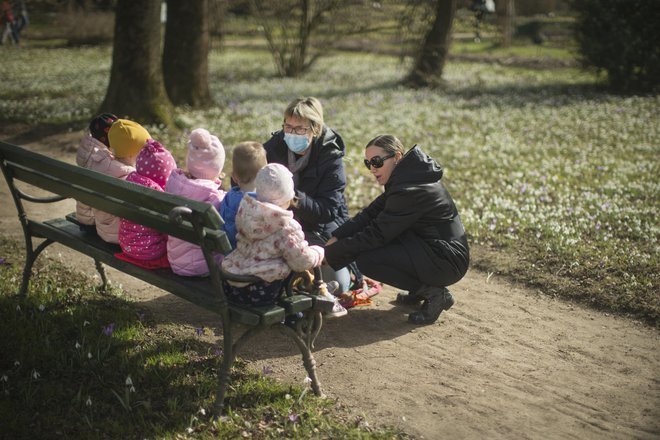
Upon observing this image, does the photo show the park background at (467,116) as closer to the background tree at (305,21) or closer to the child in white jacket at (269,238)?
the background tree at (305,21)

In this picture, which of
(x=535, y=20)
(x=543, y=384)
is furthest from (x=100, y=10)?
(x=543, y=384)

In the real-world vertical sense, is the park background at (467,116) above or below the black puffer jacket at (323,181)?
below

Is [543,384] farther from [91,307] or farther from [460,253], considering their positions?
[91,307]

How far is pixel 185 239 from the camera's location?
12.2 ft

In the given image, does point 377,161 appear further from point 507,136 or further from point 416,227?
point 507,136

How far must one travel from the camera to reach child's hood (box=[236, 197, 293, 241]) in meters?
3.77

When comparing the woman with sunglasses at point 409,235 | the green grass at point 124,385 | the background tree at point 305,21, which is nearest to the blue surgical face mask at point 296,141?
the woman with sunglasses at point 409,235

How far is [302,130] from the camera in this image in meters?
5.04

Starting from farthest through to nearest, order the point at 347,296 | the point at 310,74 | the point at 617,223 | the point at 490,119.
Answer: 1. the point at 310,74
2. the point at 490,119
3. the point at 617,223
4. the point at 347,296

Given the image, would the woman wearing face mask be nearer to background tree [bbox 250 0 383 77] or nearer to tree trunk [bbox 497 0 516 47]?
background tree [bbox 250 0 383 77]

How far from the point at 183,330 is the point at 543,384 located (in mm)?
2523

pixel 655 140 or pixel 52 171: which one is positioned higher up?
pixel 52 171

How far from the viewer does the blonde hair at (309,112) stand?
4965 millimetres

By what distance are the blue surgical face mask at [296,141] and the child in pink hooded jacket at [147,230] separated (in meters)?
0.93
